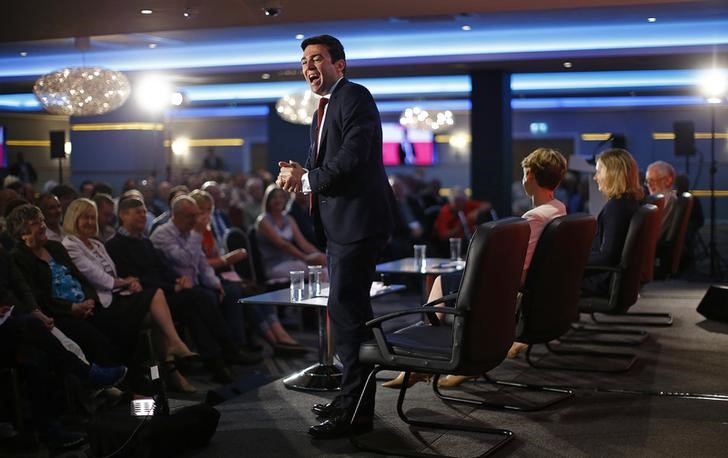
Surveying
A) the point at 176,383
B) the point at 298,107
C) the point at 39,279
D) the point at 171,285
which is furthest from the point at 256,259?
the point at 298,107

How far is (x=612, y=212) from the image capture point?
5383mm

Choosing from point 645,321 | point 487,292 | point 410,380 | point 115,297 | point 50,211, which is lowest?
point 645,321

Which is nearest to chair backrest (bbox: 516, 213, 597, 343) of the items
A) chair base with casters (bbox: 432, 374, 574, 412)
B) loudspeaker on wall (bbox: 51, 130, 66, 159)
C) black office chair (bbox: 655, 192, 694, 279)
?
chair base with casters (bbox: 432, 374, 574, 412)

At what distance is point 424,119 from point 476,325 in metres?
11.8

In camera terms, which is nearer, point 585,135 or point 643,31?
point 643,31

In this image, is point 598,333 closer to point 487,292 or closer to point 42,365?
point 487,292

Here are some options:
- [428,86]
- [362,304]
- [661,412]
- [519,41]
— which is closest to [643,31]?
[519,41]

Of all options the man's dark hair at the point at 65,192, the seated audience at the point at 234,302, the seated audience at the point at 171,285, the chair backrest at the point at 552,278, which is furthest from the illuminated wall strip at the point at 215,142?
the chair backrest at the point at 552,278

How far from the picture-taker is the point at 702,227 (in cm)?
1205

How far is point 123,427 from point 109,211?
3285 mm

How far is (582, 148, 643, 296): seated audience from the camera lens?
530 centimetres

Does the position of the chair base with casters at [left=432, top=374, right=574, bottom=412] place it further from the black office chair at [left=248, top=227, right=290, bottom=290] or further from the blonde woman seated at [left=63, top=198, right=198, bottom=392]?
the black office chair at [left=248, top=227, right=290, bottom=290]

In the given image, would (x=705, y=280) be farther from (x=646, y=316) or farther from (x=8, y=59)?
(x=8, y=59)

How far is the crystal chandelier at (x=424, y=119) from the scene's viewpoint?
1488 cm
